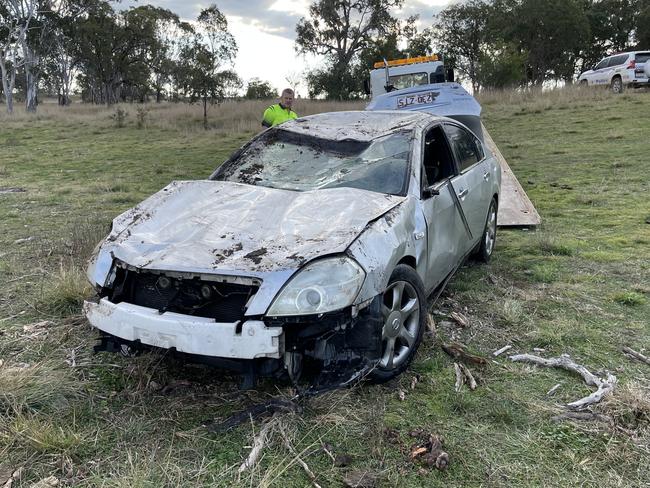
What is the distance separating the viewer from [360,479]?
232 centimetres

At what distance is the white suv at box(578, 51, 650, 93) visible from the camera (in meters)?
20.9

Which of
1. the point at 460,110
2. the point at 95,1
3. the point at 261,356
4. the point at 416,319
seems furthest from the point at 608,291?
the point at 95,1

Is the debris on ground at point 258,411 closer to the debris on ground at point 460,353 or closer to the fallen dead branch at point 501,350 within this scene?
the debris on ground at point 460,353

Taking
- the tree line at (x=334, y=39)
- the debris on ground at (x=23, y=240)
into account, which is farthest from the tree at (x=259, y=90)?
the debris on ground at (x=23, y=240)

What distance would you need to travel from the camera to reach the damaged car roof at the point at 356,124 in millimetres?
4125

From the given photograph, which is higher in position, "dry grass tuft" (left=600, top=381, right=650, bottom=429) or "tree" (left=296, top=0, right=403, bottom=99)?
"tree" (left=296, top=0, right=403, bottom=99)

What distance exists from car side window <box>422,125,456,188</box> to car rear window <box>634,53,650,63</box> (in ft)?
69.6

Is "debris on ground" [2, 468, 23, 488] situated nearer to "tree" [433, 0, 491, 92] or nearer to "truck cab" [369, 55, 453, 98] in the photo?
A: "truck cab" [369, 55, 453, 98]

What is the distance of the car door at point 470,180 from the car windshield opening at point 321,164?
2.16ft

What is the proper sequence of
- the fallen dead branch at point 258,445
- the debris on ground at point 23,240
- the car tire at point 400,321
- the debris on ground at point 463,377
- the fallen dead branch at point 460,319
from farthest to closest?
1. the debris on ground at point 23,240
2. the fallen dead branch at point 460,319
3. the debris on ground at point 463,377
4. the car tire at point 400,321
5. the fallen dead branch at point 258,445

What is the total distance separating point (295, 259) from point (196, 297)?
0.55 metres

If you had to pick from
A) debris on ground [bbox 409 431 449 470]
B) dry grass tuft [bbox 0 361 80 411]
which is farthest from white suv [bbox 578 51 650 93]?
dry grass tuft [bbox 0 361 80 411]

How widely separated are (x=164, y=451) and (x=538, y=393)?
6.66ft

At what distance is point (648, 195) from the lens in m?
8.24
